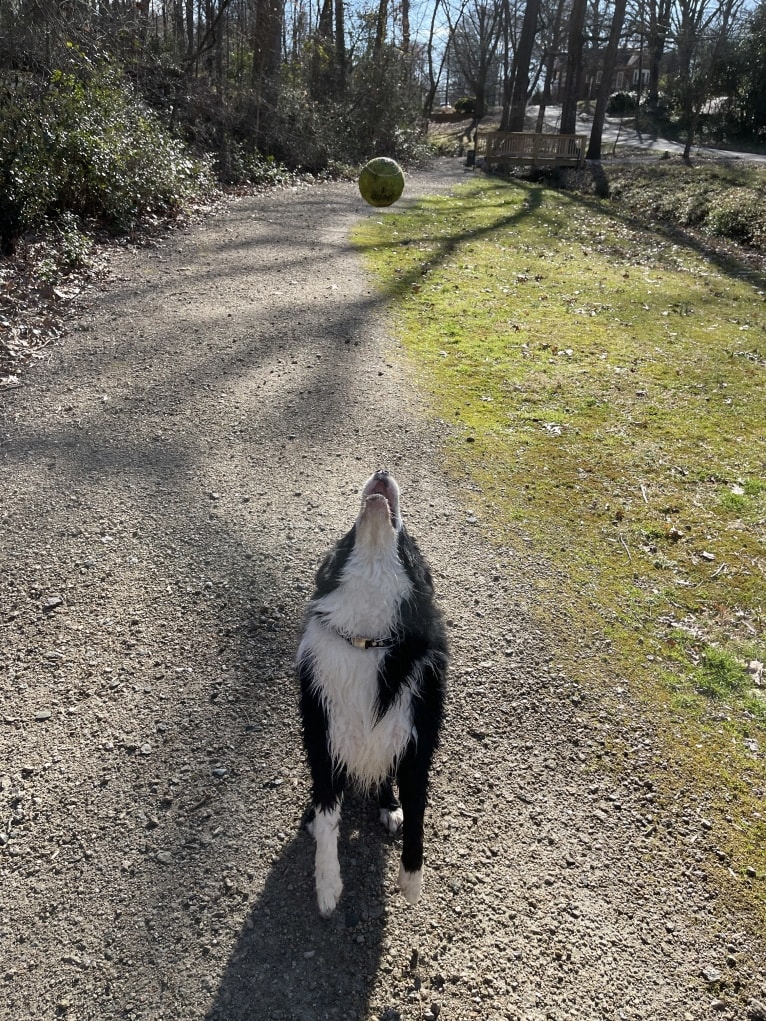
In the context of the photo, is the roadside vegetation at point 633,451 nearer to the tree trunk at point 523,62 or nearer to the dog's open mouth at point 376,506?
the dog's open mouth at point 376,506

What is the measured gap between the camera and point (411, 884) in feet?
7.86

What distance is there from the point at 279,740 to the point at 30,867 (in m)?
1.07

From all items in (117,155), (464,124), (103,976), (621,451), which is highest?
(464,124)

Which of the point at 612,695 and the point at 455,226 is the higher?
the point at 455,226

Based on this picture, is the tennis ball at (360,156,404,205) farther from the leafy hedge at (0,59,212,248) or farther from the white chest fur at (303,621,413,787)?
the white chest fur at (303,621,413,787)

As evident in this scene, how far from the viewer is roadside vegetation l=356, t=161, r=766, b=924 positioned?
11.0ft

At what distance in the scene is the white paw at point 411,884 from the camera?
93.8 inches

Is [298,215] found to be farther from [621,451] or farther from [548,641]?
[548,641]

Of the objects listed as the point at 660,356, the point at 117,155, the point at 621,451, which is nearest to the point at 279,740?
the point at 621,451

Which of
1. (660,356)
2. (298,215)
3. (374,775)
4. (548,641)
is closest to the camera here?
(374,775)

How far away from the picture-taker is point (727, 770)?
3023 mm

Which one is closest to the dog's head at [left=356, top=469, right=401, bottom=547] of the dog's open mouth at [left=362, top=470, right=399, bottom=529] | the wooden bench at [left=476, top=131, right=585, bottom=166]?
the dog's open mouth at [left=362, top=470, right=399, bottom=529]

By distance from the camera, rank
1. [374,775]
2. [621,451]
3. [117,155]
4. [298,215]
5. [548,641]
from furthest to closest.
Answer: [298,215], [117,155], [621,451], [548,641], [374,775]

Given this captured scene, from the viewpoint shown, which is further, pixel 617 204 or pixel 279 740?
pixel 617 204
